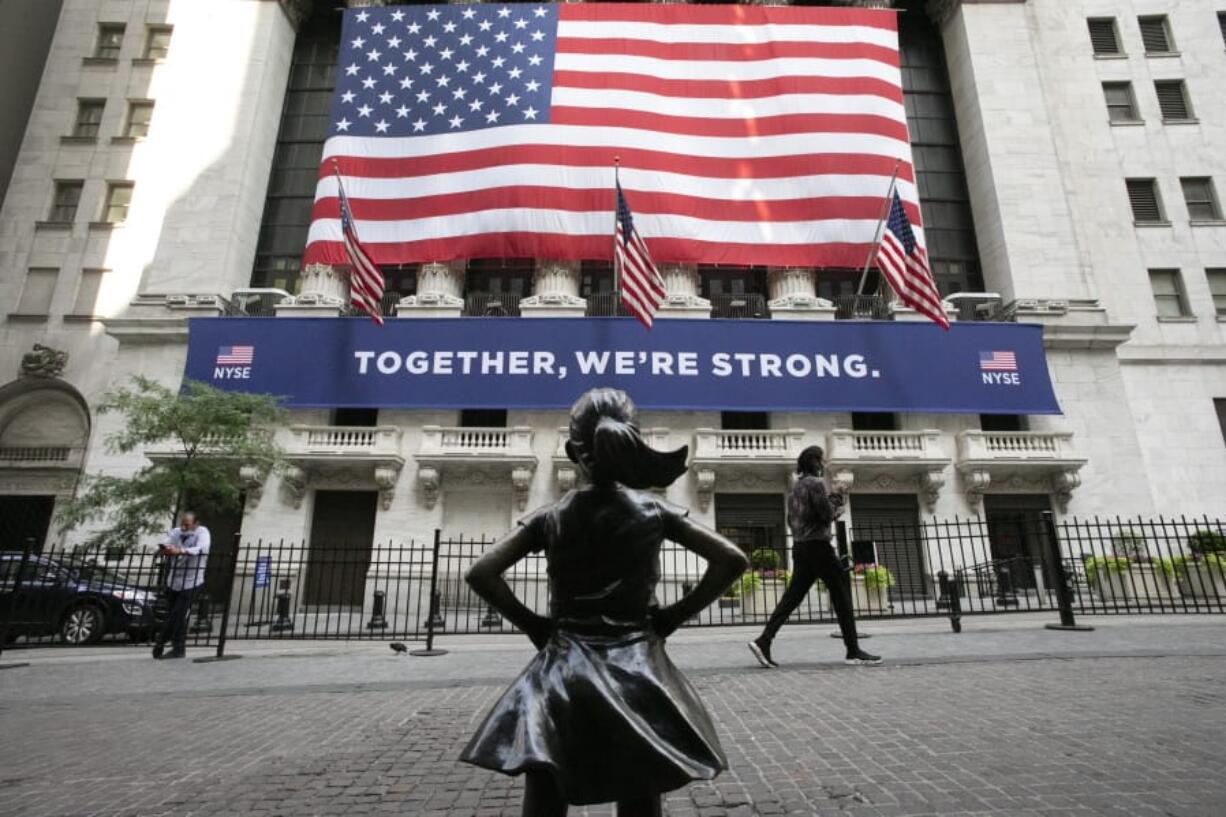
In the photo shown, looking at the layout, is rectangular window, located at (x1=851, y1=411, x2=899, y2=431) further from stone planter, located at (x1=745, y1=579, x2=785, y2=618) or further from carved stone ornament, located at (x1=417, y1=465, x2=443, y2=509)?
carved stone ornament, located at (x1=417, y1=465, x2=443, y2=509)

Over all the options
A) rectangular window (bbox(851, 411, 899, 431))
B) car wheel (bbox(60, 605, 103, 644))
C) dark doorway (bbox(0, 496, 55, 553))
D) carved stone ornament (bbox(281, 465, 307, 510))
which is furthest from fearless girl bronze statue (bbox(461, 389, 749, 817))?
dark doorway (bbox(0, 496, 55, 553))

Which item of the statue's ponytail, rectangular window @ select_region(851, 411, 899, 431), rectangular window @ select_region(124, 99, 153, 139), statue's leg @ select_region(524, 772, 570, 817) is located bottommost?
statue's leg @ select_region(524, 772, 570, 817)

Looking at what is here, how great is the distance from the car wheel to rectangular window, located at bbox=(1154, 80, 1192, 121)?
39.1 m

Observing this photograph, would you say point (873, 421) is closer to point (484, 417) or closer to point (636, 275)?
point (636, 275)

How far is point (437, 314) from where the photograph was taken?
2208cm

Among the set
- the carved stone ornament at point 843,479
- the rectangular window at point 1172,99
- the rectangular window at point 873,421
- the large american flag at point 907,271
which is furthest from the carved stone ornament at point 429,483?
the rectangular window at point 1172,99

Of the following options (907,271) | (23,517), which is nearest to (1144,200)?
(907,271)

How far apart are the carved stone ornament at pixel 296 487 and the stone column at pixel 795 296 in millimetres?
16783

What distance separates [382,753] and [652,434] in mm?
15961

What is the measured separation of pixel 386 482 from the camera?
65.6 feet

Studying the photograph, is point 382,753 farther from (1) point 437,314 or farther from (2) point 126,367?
(2) point 126,367

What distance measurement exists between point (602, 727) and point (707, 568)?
0.59 m

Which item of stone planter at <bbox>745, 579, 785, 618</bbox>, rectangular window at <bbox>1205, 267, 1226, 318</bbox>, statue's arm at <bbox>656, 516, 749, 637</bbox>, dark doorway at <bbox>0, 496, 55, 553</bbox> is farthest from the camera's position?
rectangular window at <bbox>1205, 267, 1226, 318</bbox>

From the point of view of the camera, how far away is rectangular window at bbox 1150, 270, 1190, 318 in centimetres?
2414
